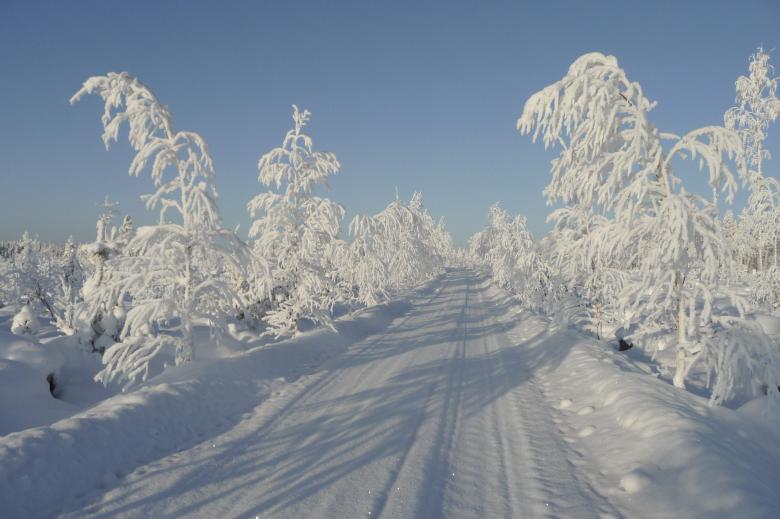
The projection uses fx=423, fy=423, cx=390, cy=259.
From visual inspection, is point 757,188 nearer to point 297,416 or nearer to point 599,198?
point 599,198

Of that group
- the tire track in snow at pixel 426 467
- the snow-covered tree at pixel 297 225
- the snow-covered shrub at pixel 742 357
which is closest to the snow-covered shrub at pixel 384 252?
the snow-covered tree at pixel 297 225

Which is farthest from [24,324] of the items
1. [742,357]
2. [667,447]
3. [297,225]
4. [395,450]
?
[742,357]

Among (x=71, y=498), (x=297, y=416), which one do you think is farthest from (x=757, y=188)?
(x=71, y=498)

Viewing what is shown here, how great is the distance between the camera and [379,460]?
17.8 feet

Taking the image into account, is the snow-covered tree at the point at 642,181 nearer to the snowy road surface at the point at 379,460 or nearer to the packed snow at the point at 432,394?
the packed snow at the point at 432,394

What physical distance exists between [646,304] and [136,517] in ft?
26.3

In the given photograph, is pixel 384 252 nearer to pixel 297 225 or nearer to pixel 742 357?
pixel 297 225

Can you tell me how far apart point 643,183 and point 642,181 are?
1.6 inches

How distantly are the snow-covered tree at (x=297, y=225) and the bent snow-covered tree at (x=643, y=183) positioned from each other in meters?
8.97

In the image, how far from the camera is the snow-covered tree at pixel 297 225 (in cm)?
1491

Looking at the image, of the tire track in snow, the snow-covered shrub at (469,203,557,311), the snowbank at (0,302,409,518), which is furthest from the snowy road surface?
the snow-covered shrub at (469,203,557,311)

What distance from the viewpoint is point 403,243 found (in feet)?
107

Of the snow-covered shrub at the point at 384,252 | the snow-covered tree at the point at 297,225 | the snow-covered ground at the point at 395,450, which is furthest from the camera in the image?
the snow-covered shrub at the point at 384,252

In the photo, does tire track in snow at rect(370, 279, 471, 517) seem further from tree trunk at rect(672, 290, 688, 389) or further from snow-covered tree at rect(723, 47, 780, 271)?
snow-covered tree at rect(723, 47, 780, 271)
